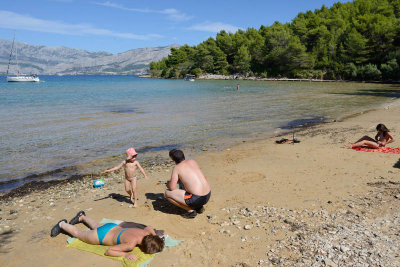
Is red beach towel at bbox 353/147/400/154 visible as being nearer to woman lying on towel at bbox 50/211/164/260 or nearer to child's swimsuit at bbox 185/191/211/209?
child's swimsuit at bbox 185/191/211/209

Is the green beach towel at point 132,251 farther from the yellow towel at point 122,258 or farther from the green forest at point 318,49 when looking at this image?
the green forest at point 318,49

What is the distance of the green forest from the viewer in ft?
249

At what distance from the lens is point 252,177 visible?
911cm

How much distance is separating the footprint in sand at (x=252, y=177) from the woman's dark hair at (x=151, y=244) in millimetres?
4286

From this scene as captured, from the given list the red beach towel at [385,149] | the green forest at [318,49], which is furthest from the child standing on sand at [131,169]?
the green forest at [318,49]

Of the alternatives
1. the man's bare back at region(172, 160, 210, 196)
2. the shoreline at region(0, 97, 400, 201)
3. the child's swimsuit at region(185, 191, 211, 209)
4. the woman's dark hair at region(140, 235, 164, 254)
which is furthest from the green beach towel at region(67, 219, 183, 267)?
the shoreline at region(0, 97, 400, 201)

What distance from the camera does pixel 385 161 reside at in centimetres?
955

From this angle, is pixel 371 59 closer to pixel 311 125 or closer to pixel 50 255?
pixel 311 125

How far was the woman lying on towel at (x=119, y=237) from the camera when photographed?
16.7 feet

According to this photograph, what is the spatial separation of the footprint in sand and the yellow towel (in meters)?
4.50

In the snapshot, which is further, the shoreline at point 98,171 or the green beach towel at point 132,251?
the shoreline at point 98,171

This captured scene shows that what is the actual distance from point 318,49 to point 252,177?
3888 inches

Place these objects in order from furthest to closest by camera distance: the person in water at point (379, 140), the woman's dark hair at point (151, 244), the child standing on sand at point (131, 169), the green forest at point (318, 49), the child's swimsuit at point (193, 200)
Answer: the green forest at point (318, 49) → the person in water at point (379, 140) → the child standing on sand at point (131, 169) → the child's swimsuit at point (193, 200) → the woman's dark hair at point (151, 244)

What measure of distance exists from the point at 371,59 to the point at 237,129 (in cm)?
8013
